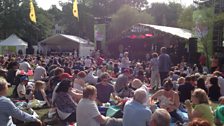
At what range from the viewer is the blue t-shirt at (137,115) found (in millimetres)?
5703

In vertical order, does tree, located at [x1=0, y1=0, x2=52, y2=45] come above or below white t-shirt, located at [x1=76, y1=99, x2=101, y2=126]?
above

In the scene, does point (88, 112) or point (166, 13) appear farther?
point (166, 13)

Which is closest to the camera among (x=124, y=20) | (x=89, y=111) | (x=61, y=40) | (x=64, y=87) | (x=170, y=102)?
(x=89, y=111)

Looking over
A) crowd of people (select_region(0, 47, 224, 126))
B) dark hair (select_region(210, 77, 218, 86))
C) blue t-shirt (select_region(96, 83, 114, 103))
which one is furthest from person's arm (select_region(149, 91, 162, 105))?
dark hair (select_region(210, 77, 218, 86))

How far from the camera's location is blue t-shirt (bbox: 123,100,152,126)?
225 inches

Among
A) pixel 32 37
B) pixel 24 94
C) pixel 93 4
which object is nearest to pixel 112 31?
pixel 32 37

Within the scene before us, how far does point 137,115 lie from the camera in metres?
5.73

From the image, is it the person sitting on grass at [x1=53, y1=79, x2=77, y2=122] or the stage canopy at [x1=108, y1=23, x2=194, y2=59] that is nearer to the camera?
the person sitting on grass at [x1=53, y1=79, x2=77, y2=122]

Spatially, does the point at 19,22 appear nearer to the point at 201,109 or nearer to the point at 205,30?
the point at 205,30

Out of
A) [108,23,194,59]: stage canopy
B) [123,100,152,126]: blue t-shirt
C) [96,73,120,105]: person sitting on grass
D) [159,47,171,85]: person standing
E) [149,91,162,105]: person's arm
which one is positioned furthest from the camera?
[108,23,194,59]: stage canopy

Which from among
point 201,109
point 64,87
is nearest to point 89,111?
point 64,87

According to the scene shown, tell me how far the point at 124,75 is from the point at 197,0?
20.2 meters

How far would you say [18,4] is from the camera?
60.2 m

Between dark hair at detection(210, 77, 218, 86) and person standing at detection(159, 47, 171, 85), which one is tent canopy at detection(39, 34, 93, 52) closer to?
person standing at detection(159, 47, 171, 85)
